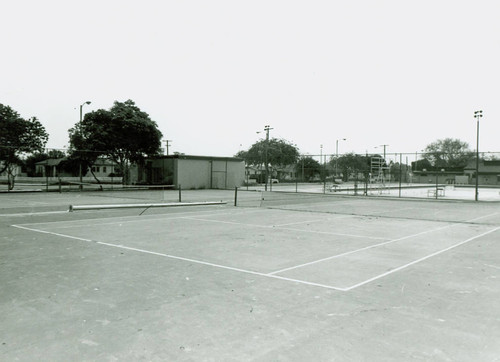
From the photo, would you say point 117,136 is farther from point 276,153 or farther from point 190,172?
point 276,153

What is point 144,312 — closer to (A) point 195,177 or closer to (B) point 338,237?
(B) point 338,237

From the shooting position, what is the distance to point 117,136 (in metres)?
39.6

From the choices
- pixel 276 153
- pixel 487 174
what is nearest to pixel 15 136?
pixel 276 153

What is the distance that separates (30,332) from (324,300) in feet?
11.8

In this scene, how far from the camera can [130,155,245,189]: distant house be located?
1722 inches

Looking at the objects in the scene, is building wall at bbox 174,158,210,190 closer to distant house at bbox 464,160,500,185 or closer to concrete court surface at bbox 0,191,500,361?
concrete court surface at bbox 0,191,500,361

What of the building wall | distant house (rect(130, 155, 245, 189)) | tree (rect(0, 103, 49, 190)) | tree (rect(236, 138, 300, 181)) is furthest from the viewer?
tree (rect(236, 138, 300, 181))

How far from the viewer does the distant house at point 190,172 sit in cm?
4375

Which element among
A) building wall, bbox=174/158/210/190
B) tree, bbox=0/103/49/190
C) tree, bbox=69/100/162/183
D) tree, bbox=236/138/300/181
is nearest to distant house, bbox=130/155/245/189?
building wall, bbox=174/158/210/190

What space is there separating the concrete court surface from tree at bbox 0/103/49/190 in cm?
2688

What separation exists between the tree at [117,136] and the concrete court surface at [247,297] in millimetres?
28182

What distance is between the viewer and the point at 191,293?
6137mm

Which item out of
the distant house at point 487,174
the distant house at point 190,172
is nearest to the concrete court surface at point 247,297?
the distant house at point 190,172

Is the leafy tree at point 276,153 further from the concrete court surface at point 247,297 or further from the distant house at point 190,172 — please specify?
the concrete court surface at point 247,297
